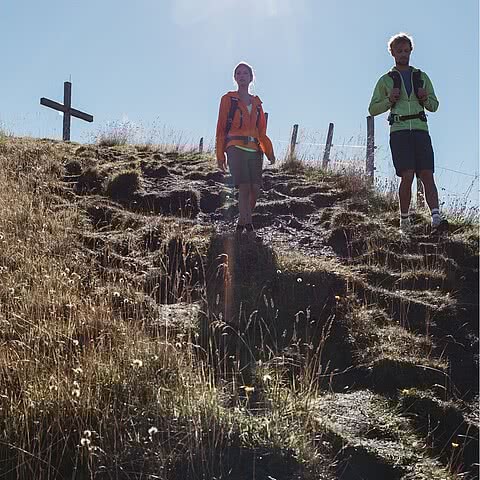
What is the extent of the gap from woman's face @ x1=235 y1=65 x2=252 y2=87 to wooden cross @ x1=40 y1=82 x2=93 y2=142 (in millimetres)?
6661

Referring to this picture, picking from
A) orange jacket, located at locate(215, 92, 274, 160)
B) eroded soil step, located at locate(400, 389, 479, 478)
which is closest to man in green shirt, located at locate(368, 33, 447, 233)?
orange jacket, located at locate(215, 92, 274, 160)

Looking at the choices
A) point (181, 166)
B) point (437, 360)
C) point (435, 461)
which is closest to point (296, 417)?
point (435, 461)

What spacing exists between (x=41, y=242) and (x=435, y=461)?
3.53 m

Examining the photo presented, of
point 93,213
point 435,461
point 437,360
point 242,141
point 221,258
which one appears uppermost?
point 242,141

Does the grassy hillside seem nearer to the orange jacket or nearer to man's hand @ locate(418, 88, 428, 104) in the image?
the orange jacket

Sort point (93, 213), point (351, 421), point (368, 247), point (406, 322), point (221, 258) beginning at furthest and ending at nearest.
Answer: point (93, 213)
point (368, 247)
point (221, 258)
point (406, 322)
point (351, 421)

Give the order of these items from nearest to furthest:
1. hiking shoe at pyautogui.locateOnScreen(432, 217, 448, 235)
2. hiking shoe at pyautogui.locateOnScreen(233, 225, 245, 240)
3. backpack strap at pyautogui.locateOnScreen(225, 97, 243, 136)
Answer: hiking shoe at pyautogui.locateOnScreen(233, 225, 245, 240) < hiking shoe at pyautogui.locateOnScreen(432, 217, 448, 235) < backpack strap at pyautogui.locateOnScreen(225, 97, 243, 136)

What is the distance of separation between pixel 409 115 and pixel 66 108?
817 cm

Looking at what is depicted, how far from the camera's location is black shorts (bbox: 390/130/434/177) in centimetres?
576

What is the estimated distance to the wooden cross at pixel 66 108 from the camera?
11.9 meters

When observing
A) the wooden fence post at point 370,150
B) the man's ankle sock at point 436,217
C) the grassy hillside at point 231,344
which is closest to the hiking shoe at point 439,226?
the man's ankle sock at point 436,217

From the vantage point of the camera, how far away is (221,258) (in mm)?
5074

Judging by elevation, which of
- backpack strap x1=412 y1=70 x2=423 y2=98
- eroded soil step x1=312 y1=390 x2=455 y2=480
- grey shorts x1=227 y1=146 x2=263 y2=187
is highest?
backpack strap x1=412 y1=70 x2=423 y2=98

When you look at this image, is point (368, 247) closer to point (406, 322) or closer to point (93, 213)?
point (406, 322)
